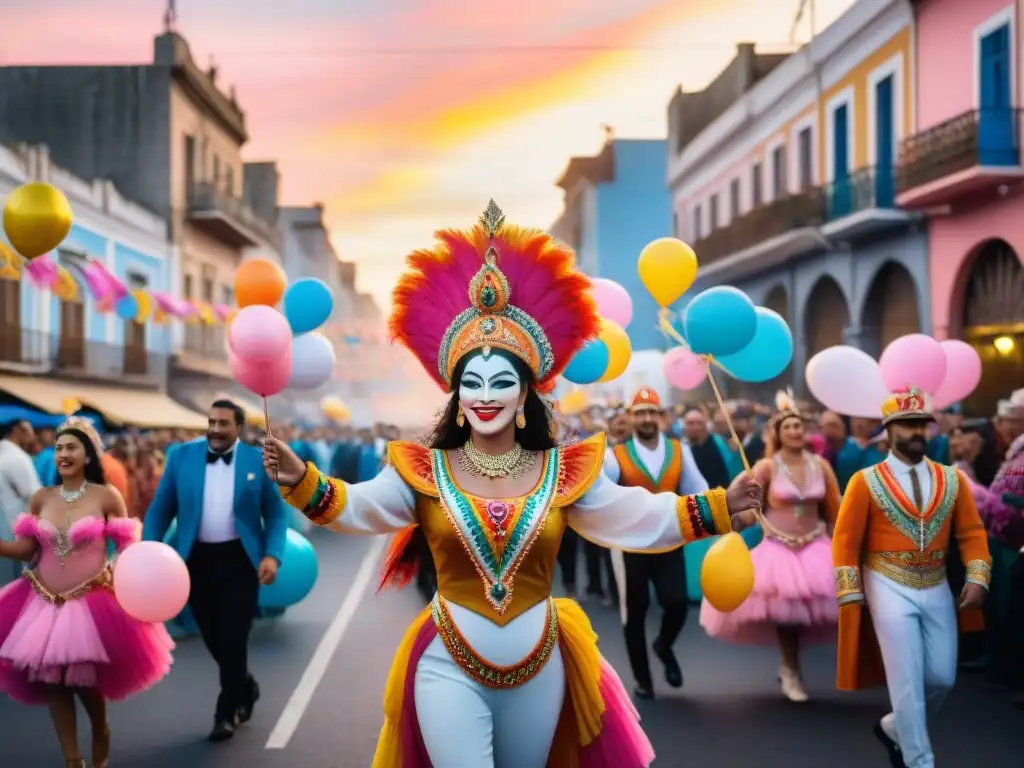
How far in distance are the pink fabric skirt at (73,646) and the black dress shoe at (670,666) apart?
11.7ft

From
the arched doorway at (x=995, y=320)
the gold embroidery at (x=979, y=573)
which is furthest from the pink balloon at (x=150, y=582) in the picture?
the arched doorway at (x=995, y=320)

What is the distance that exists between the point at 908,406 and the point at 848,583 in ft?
3.20

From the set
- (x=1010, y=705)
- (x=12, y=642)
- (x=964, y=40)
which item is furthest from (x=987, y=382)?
(x=12, y=642)

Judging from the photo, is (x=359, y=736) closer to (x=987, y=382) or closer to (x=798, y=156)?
(x=987, y=382)

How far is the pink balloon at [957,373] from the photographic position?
38.6ft

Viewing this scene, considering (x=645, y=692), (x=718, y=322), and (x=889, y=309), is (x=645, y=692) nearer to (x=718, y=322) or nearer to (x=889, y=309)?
(x=718, y=322)

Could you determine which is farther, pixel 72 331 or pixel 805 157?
pixel 72 331

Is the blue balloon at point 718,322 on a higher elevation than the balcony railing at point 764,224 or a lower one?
lower

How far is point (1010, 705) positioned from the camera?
9.29 m

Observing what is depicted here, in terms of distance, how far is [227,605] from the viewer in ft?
27.7

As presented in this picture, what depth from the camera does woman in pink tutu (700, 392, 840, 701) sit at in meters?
9.61

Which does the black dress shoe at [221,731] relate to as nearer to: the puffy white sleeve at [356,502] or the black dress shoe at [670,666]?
the black dress shoe at [670,666]

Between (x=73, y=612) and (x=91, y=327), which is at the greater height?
(x=91, y=327)

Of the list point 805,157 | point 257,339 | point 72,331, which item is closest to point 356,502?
Answer: point 257,339
